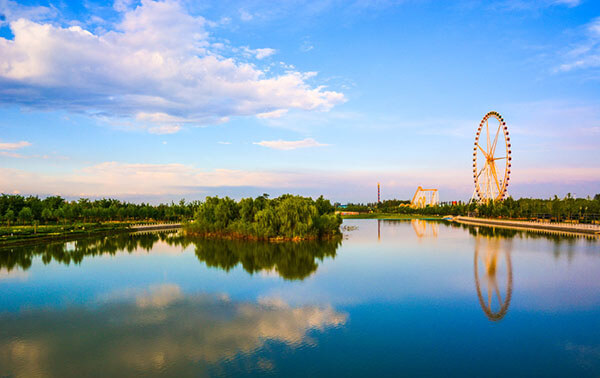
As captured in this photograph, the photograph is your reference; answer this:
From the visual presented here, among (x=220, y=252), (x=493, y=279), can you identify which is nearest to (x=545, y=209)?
(x=493, y=279)

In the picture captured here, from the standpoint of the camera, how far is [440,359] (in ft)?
41.4

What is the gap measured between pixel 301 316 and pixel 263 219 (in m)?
29.6

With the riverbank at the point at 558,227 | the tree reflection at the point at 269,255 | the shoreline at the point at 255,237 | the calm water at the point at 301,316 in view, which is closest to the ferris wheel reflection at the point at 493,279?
the calm water at the point at 301,316

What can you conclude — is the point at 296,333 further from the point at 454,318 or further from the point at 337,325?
the point at 454,318

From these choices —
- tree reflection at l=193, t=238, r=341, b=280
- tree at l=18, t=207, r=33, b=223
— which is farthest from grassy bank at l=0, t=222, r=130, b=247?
tree reflection at l=193, t=238, r=341, b=280

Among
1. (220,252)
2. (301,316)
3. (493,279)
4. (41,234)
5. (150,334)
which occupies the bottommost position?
(150,334)

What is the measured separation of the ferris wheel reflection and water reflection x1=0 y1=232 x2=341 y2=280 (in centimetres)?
1124

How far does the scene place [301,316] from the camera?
55.5 feet

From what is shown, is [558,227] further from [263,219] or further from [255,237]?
[255,237]

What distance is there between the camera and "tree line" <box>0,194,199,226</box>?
6184cm

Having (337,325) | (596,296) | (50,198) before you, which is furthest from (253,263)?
(50,198)

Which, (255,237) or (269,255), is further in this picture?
(255,237)

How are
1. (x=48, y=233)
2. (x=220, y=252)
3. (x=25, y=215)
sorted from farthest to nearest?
1. (x=25, y=215)
2. (x=48, y=233)
3. (x=220, y=252)

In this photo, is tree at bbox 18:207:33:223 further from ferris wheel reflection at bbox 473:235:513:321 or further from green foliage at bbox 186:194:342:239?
ferris wheel reflection at bbox 473:235:513:321
